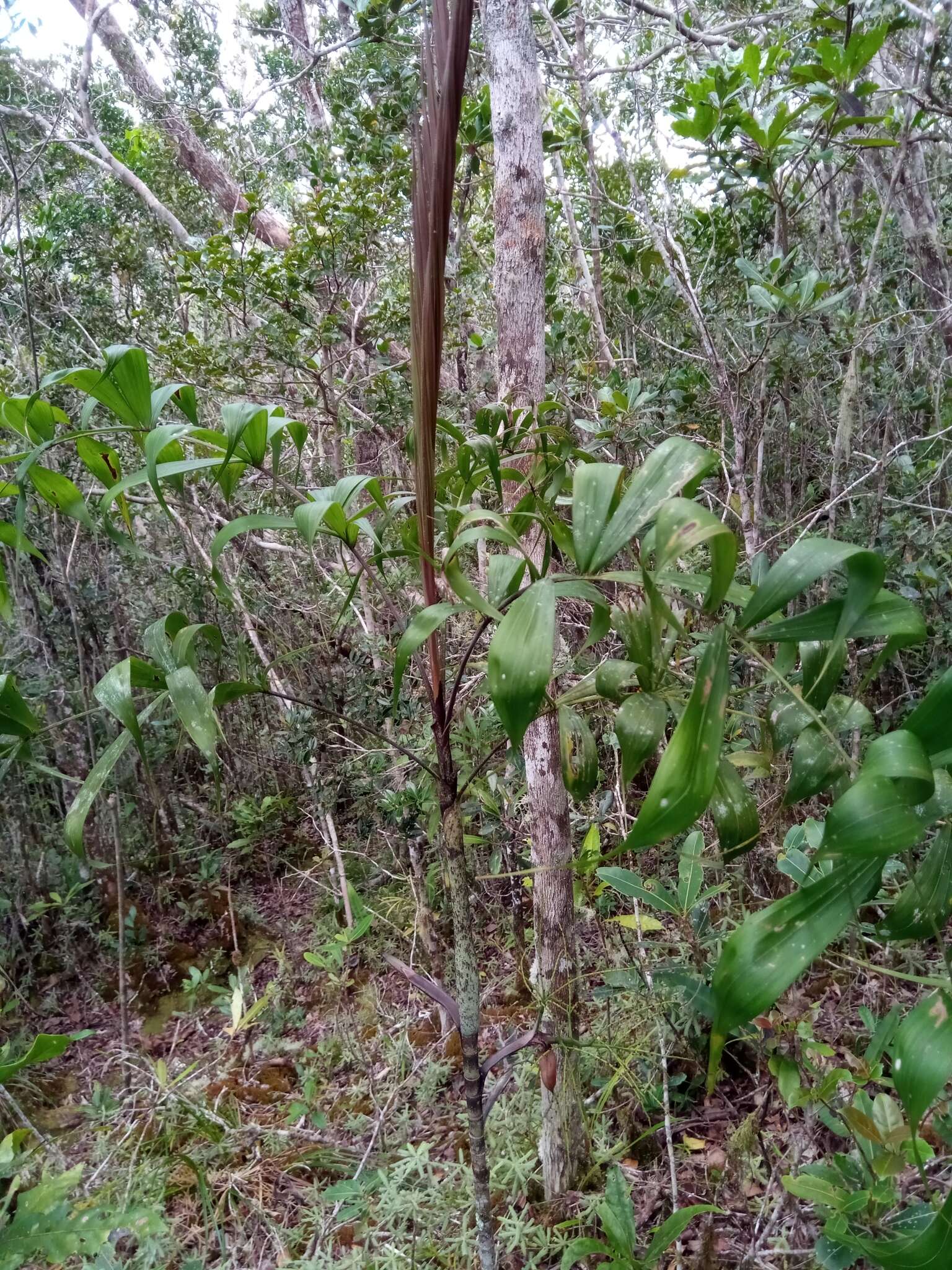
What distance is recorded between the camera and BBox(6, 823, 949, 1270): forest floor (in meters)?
1.31

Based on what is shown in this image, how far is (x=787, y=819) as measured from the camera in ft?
5.74

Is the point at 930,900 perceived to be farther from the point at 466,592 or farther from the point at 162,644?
the point at 162,644

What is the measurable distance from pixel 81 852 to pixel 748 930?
563mm

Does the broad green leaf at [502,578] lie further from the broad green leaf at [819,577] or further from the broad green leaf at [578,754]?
the broad green leaf at [819,577]

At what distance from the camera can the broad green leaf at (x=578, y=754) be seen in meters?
0.65

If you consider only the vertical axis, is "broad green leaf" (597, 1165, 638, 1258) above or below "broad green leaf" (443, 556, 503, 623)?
below

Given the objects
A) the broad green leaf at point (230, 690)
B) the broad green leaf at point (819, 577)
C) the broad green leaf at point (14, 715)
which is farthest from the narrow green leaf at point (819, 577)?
the broad green leaf at point (14, 715)

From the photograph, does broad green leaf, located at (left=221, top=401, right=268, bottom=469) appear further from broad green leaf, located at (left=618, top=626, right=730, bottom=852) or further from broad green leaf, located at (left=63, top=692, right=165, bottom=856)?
broad green leaf, located at (left=618, top=626, right=730, bottom=852)

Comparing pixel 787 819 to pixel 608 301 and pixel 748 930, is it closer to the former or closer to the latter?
pixel 748 930

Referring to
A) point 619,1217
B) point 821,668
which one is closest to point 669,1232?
point 619,1217

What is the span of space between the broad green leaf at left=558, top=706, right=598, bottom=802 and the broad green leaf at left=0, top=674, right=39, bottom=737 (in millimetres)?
511

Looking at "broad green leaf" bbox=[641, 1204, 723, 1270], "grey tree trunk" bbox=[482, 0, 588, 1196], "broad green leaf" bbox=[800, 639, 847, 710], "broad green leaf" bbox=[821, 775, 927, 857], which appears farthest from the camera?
"grey tree trunk" bbox=[482, 0, 588, 1196]

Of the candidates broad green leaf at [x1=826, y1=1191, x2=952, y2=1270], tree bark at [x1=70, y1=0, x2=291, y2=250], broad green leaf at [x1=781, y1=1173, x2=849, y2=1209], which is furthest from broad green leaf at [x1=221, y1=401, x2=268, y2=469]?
tree bark at [x1=70, y1=0, x2=291, y2=250]

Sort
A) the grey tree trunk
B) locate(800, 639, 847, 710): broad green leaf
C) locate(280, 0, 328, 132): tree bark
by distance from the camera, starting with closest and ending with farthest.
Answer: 1. locate(800, 639, 847, 710): broad green leaf
2. the grey tree trunk
3. locate(280, 0, 328, 132): tree bark
